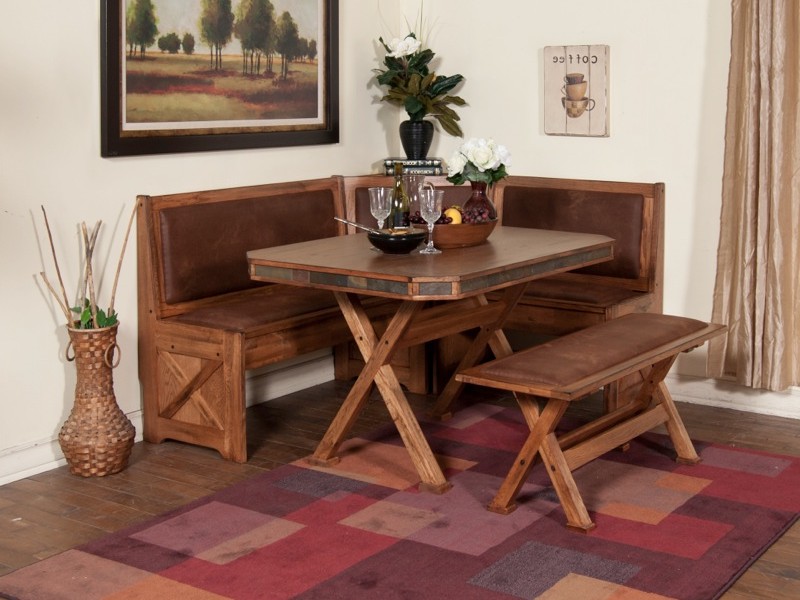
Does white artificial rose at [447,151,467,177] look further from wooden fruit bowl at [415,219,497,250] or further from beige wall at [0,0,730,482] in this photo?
beige wall at [0,0,730,482]

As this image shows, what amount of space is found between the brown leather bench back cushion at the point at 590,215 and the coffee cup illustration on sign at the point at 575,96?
1.24 feet

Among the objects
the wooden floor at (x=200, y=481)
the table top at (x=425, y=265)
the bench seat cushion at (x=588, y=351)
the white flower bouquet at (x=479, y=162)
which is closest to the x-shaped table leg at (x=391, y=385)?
the table top at (x=425, y=265)

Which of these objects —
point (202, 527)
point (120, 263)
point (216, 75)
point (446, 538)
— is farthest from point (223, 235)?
point (446, 538)

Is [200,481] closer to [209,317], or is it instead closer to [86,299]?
[209,317]

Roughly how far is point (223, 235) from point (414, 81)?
1.32 meters

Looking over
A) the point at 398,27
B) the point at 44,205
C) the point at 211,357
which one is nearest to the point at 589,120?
the point at 398,27

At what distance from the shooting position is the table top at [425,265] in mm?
3496

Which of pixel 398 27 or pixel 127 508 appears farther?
pixel 398 27

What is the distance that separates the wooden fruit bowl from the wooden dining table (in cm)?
3

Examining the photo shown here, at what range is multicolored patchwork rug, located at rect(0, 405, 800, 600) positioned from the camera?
10.1 feet

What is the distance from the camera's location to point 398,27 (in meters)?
5.70

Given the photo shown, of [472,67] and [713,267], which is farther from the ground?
[472,67]

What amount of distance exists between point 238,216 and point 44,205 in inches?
33.9

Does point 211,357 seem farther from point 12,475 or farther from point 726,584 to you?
point 726,584
